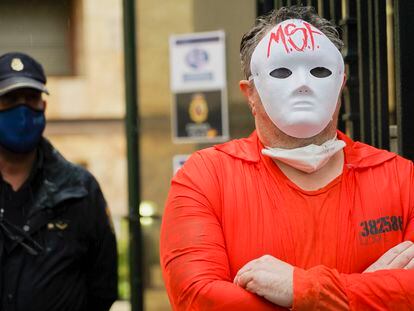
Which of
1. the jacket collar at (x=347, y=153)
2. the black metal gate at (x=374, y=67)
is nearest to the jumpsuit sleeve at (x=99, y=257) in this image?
the black metal gate at (x=374, y=67)

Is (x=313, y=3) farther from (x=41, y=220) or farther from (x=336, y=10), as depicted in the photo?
(x=41, y=220)

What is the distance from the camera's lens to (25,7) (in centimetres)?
1414

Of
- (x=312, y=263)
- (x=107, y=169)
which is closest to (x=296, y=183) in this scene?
(x=312, y=263)

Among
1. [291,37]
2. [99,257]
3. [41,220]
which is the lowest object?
[99,257]

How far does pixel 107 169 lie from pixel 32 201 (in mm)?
10532

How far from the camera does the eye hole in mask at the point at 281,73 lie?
7.99 feet

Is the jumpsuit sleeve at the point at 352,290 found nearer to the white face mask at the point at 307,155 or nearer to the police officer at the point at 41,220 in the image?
the white face mask at the point at 307,155

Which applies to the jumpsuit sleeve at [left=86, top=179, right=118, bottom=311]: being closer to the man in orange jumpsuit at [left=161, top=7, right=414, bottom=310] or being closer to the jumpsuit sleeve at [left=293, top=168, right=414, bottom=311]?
the man in orange jumpsuit at [left=161, top=7, right=414, bottom=310]

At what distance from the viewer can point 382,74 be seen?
11.5 feet

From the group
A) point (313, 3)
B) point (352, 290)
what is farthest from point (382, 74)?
point (352, 290)

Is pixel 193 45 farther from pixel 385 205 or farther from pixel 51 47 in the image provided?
pixel 51 47

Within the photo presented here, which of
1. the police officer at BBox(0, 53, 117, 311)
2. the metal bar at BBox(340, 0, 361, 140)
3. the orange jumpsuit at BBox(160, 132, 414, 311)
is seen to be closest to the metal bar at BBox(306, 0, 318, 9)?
the metal bar at BBox(340, 0, 361, 140)

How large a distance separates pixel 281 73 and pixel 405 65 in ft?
3.40

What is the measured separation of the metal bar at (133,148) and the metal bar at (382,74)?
245 cm
